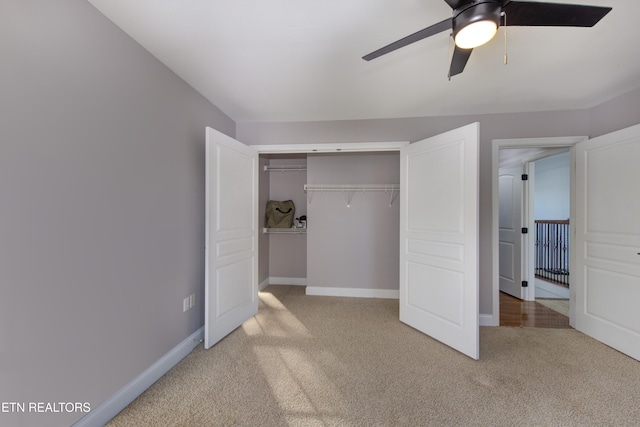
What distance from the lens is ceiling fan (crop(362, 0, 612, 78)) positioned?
1.16 meters

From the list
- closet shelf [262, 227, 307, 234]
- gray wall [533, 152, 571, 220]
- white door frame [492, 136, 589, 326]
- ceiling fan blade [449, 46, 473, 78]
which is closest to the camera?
ceiling fan blade [449, 46, 473, 78]

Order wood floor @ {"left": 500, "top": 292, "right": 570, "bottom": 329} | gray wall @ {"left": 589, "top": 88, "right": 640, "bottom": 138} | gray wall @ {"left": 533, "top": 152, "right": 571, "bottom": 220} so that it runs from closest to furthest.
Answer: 1. gray wall @ {"left": 589, "top": 88, "right": 640, "bottom": 138}
2. wood floor @ {"left": 500, "top": 292, "right": 570, "bottom": 329}
3. gray wall @ {"left": 533, "top": 152, "right": 571, "bottom": 220}

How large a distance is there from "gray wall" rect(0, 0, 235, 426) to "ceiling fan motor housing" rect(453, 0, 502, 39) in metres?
1.97

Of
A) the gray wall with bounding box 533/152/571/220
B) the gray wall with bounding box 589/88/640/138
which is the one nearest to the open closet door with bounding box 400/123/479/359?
the gray wall with bounding box 589/88/640/138

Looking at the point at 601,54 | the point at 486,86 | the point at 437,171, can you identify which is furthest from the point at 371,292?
the point at 601,54

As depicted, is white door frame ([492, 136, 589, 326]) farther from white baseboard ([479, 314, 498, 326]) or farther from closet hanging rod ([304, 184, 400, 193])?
closet hanging rod ([304, 184, 400, 193])

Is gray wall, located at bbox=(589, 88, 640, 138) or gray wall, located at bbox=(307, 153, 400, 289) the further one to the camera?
→ gray wall, located at bbox=(307, 153, 400, 289)

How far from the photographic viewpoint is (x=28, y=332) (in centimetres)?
120

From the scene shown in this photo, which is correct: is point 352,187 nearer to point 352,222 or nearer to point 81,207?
point 352,222

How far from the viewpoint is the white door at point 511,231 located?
3979mm

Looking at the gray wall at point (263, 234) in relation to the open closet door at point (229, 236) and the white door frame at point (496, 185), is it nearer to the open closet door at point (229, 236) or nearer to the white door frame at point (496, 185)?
the open closet door at point (229, 236)

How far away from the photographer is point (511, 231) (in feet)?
13.6

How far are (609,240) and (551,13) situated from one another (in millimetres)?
2416

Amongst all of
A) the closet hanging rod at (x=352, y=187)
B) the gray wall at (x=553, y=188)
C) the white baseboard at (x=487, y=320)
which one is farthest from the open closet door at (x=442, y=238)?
the gray wall at (x=553, y=188)
